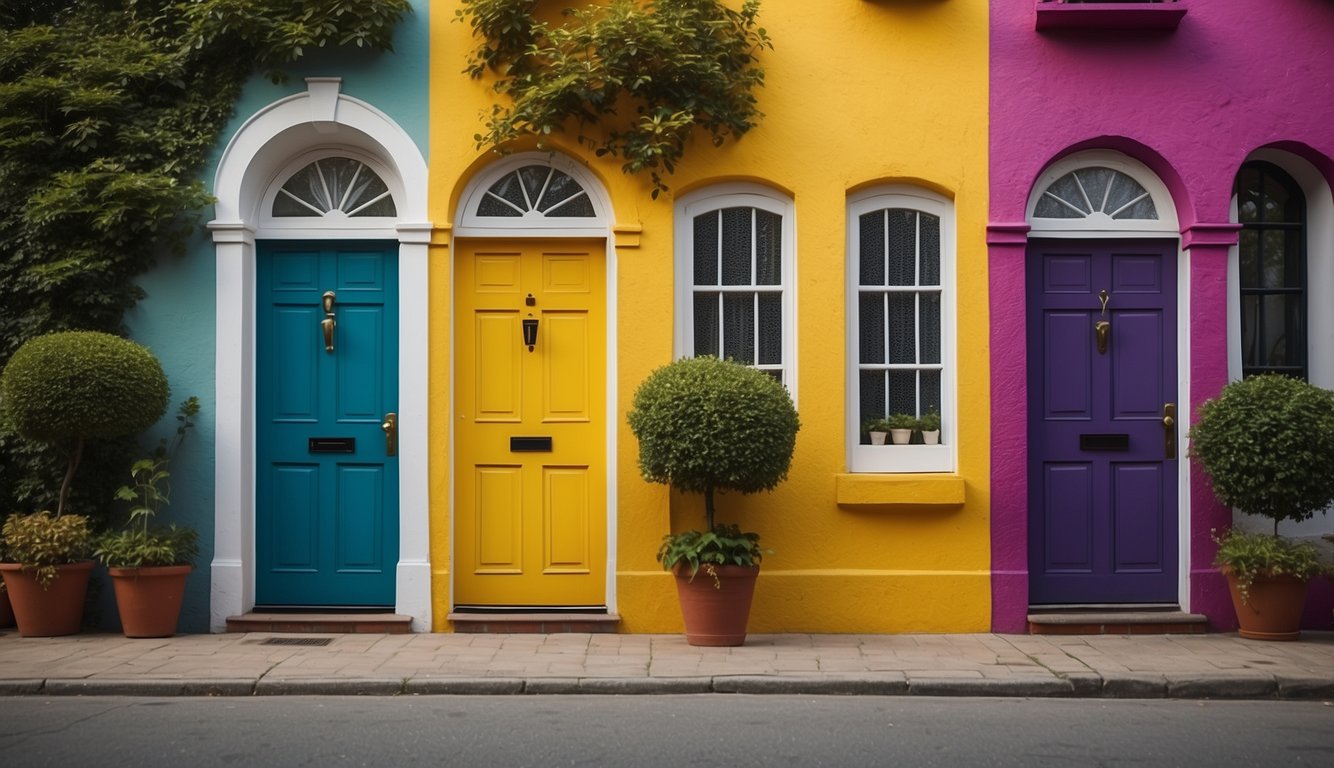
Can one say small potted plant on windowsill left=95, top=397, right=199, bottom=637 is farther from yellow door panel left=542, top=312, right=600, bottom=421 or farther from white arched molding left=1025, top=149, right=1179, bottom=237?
white arched molding left=1025, top=149, right=1179, bottom=237

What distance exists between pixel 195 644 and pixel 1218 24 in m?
7.98

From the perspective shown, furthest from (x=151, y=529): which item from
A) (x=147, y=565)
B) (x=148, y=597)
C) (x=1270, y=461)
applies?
(x=1270, y=461)

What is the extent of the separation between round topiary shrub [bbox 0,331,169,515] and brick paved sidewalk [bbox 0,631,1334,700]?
1.36 meters

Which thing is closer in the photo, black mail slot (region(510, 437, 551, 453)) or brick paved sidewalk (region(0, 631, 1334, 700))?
brick paved sidewalk (region(0, 631, 1334, 700))

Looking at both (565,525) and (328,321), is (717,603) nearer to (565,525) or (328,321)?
(565,525)

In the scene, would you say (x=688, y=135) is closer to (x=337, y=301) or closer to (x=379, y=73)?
(x=379, y=73)

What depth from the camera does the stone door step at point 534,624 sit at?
27.6 feet

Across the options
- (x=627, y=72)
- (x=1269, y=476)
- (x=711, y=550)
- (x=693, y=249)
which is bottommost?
(x=711, y=550)

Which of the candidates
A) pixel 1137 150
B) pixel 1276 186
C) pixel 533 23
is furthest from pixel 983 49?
pixel 533 23

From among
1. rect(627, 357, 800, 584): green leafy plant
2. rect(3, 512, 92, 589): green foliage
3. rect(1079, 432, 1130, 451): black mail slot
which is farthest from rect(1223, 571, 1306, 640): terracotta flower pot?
rect(3, 512, 92, 589): green foliage

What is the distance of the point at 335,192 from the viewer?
29.4 feet

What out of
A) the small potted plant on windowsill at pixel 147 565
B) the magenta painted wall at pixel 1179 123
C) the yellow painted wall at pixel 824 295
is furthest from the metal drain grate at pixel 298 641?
the magenta painted wall at pixel 1179 123

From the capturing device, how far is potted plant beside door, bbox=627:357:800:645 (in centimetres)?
759

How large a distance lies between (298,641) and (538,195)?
340 cm
